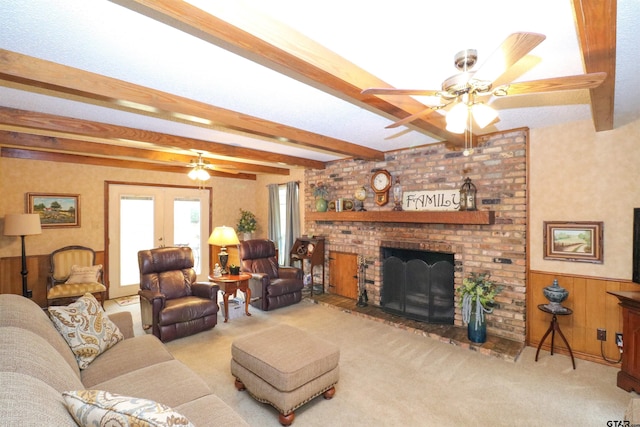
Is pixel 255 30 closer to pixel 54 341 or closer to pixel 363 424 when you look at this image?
pixel 54 341

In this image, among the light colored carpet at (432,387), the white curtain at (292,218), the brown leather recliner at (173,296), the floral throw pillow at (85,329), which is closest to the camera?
the floral throw pillow at (85,329)

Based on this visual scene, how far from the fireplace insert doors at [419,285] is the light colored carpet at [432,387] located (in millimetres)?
491

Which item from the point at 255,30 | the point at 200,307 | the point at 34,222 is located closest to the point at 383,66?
the point at 255,30

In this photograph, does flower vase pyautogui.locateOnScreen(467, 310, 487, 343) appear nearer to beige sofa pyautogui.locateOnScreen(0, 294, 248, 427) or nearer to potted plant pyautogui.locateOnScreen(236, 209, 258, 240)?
beige sofa pyautogui.locateOnScreen(0, 294, 248, 427)

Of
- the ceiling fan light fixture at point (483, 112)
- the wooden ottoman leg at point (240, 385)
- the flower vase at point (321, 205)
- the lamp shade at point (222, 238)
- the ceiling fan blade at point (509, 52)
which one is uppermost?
the ceiling fan blade at point (509, 52)

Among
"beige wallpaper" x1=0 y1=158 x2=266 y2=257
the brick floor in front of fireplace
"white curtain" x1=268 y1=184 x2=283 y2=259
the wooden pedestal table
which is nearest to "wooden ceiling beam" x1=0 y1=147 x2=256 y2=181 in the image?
"beige wallpaper" x1=0 y1=158 x2=266 y2=257

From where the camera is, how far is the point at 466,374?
9.44 feet

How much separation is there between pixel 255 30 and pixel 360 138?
260 cm

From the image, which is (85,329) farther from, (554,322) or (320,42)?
(554,322)

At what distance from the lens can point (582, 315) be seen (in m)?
3.22

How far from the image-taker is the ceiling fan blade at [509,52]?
122cm

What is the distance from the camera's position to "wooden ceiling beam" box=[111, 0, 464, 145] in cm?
127

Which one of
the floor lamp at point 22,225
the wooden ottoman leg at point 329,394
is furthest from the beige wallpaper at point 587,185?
the floor lamp at point 22,225

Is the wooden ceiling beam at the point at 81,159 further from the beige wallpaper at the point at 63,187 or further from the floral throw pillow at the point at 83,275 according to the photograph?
the floral throw pillow at the point at 83,275
